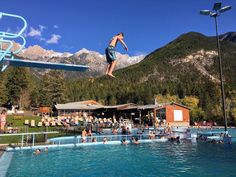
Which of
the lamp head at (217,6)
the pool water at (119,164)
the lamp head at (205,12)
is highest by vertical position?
the lamp head at (217,6)

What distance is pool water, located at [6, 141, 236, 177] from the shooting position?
12.9 m

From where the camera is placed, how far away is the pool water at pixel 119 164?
508 inches

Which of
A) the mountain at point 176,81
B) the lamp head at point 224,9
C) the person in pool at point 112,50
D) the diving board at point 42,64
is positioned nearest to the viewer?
the person in pool at point 112,50

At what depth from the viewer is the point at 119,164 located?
15.5 meters

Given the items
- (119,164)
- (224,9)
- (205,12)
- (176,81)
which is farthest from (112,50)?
(176,81)

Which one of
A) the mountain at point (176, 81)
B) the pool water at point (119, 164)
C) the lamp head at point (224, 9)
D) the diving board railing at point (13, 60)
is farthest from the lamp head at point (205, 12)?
the mountain at point (176, 81)

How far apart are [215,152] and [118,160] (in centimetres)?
724

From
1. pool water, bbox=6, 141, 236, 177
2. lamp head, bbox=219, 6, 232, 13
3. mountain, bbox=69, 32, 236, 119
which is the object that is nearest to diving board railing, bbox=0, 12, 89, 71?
pool water, bbox=6, 141, 236, 177

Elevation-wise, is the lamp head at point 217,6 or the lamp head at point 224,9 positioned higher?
the lamp head at point 217,6

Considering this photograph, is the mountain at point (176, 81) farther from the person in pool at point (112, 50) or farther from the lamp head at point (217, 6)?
the person in pool at point (112, 50)

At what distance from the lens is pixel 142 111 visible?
178 ft

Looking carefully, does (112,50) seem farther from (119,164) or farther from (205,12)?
(205,12)

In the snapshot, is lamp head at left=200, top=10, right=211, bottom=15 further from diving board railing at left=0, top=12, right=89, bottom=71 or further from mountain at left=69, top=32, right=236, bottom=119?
mountain at left=69, top=32, right=236, bottom=119

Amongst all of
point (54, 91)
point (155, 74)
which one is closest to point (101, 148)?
point (54, 91)
